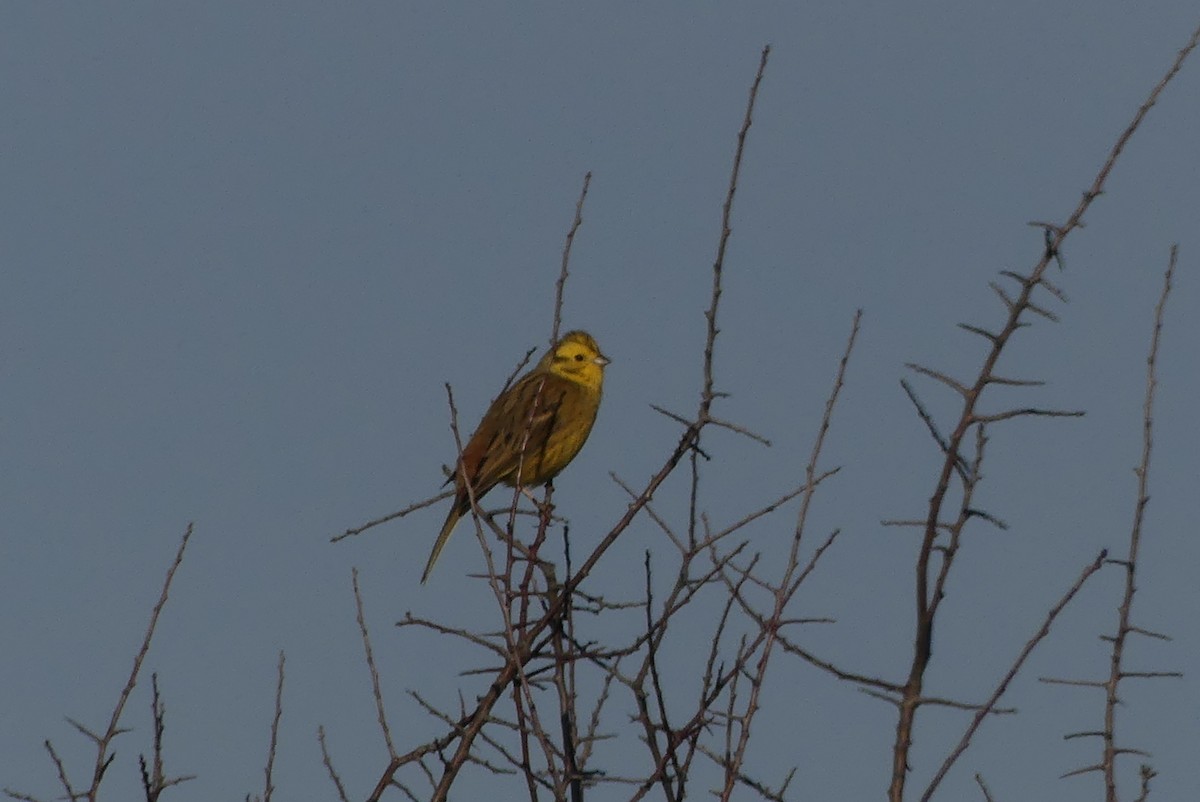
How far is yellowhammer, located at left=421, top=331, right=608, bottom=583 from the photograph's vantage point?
880 centimetres

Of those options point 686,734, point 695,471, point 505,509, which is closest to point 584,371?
point 505,509

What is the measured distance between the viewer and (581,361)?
10328 millimetres

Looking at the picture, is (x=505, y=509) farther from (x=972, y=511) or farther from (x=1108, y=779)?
(x=972, y=511)

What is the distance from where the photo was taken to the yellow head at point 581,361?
10172 mm

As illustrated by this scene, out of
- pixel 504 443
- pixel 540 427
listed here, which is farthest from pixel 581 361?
pixel 504 443

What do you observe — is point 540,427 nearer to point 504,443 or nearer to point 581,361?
point 504,443

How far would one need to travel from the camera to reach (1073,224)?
350 cm

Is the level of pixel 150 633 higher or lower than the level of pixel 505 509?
lower

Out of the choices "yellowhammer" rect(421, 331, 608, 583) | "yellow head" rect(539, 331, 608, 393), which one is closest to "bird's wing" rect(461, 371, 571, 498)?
"yellowhammer" rect(421, 331, 608, 583)

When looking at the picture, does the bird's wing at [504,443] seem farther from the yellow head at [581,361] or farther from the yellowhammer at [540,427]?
the yellow head at [581,361]

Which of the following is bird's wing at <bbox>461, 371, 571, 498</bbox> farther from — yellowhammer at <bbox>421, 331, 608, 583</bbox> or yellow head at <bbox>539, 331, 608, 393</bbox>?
yellow head at <bbox>539, 331, 608, 393</bbox>

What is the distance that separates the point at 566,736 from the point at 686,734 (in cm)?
39

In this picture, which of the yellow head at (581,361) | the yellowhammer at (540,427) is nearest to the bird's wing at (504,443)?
the yellowhammer at (540,427)

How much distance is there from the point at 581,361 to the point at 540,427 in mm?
1320
